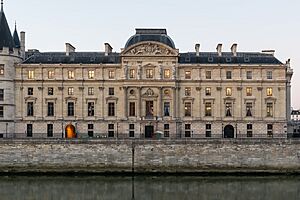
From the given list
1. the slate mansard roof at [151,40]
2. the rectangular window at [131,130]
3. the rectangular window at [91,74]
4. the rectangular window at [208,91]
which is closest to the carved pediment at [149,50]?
the slate mansard roof at [151,40]

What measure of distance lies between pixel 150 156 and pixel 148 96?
15374mm

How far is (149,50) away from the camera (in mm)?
59250

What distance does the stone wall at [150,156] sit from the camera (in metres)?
44.2

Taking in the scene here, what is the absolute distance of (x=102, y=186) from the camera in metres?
37.7

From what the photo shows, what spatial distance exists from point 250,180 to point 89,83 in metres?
25.3

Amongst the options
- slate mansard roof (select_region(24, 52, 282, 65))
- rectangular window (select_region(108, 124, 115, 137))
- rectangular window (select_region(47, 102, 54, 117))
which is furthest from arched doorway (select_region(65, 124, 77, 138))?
slate mansard roof (select_region(24, 52, 282, 65))

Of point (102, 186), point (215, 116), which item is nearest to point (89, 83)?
point (215, 116)

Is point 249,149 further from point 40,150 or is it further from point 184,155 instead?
point 40,150

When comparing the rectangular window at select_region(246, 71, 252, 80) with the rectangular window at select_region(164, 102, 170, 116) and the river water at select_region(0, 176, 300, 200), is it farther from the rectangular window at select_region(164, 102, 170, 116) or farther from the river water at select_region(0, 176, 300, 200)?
the river water at select_region(0, 176, 300, 200)

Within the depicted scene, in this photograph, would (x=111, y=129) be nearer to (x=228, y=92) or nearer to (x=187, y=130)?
(x=187, y=130)

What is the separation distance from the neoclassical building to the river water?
55.2 feet

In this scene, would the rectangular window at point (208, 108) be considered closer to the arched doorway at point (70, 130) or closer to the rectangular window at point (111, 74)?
the rectangular window at point (111, 74)

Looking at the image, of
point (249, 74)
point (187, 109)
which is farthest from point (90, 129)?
point (249, 74)

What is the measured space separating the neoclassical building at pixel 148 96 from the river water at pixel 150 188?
16.8 meters
